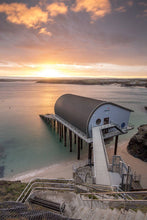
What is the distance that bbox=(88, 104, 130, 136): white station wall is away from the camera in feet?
56.0

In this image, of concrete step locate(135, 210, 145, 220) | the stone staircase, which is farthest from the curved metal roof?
concrete step locate(135, 210, 145, 220)

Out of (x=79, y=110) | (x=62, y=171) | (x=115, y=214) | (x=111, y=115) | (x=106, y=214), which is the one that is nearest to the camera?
(x=115, y=214)

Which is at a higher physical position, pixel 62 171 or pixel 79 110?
pixel 79 110

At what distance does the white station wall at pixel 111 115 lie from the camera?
17.1 metres

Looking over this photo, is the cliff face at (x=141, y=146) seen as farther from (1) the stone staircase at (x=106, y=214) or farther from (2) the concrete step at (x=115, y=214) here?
(2) the concrete step at (x=115, y=214)

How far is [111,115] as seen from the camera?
18.9 metres

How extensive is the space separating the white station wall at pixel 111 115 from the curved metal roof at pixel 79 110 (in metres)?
0.67

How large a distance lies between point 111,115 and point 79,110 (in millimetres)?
4924

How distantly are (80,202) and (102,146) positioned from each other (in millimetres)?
7951

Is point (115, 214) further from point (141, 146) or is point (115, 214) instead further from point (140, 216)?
point (141, 146)

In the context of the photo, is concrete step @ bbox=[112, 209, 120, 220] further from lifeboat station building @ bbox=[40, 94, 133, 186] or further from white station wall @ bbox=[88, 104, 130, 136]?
white station wall @ bbox=[88, 104, 130, 136]

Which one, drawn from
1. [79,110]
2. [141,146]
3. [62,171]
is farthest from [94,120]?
[141,146]

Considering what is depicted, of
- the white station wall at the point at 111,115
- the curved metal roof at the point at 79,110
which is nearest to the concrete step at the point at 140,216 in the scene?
the curved metal roof at the point at 79,110

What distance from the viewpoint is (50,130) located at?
105 ft
